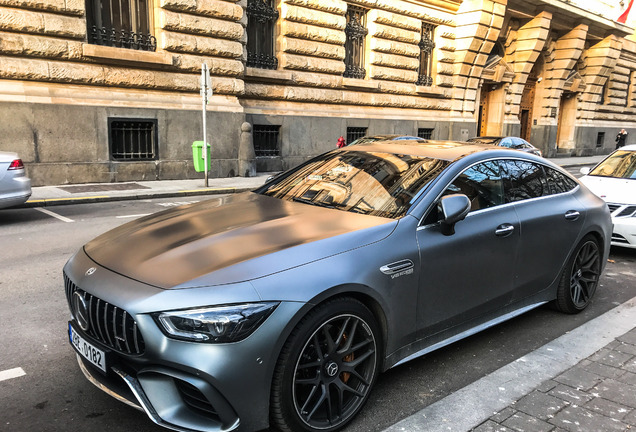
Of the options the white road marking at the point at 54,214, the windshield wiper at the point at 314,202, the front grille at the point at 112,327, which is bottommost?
the white road marking at the point at 54,214

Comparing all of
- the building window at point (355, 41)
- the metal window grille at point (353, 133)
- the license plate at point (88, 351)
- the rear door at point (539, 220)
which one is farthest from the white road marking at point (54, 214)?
the building window at point (355, 41)

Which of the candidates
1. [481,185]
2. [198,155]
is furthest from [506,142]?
[481,185]

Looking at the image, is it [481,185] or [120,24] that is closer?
[481,185]

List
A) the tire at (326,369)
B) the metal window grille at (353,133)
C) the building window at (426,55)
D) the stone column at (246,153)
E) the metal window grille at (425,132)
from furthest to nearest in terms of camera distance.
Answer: the metal window grille at (425,132) < the building window at (426,55) < the metal window grille at (353,133) < the stone column at (246,153) < the tire at (326,369)

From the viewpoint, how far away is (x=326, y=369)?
8.64ft

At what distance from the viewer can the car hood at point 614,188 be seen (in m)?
6.75

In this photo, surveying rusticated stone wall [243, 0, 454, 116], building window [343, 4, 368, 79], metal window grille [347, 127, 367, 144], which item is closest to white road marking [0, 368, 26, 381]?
rusticated stone wall [243, 0, 454, 116]

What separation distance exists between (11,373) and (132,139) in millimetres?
10854

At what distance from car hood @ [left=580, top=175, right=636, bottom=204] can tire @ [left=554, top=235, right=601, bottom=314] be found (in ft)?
7.85

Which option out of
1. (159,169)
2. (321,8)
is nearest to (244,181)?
(159,169)

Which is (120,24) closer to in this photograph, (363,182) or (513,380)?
(363,182)

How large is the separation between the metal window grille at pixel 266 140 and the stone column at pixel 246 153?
131 cm

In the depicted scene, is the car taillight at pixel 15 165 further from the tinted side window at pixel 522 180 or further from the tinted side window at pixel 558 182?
the tinted side window at pixel 558 182

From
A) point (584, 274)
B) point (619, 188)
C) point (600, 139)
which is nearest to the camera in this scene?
point (584, 274)
